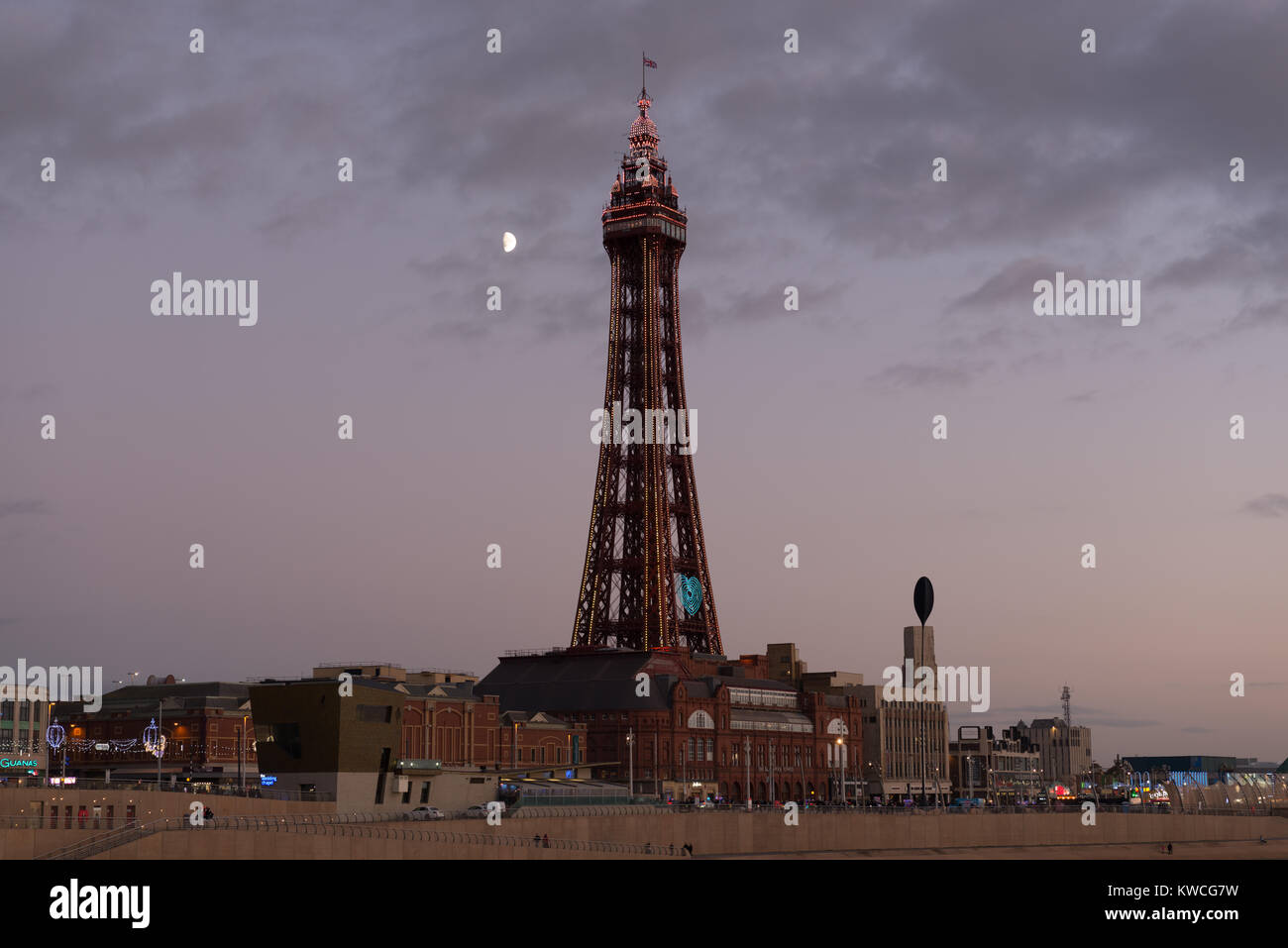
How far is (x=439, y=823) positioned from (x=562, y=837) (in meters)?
11.6

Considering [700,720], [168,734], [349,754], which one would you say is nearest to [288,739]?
[349,754]

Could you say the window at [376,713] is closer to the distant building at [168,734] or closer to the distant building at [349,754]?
the distant building at [349,754]

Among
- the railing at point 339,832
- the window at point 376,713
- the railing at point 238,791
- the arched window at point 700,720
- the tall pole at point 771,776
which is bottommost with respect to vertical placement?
the tall pole at point 771,776

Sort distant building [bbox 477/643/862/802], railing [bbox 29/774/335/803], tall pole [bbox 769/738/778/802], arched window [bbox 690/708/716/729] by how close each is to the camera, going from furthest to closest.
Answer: tall pole [bbox 769/738/778/802]
arched window [bbox 690/708/716/729]
distant building [bbox 477/643/862/802]
railing [bbox 29/774/335/803]

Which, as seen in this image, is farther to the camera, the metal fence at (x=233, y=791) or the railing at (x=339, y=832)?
the metal fence at (x=233, y=791)

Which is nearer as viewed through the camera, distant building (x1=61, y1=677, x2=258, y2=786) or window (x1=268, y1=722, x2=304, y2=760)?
window (x1=268, y1=722, x2=304, y2=760)

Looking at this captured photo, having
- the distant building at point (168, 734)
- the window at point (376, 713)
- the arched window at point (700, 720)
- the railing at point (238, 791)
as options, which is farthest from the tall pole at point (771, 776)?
the railing at point (238, 791)

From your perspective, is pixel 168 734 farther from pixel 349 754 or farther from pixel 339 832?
pixel 339 832

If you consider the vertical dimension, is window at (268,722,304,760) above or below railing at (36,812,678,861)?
above

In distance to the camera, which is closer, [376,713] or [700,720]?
[376,713]

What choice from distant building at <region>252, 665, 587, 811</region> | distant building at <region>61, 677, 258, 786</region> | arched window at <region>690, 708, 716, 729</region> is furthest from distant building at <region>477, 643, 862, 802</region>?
distant building at <region>252, 665, 587, 811</region>

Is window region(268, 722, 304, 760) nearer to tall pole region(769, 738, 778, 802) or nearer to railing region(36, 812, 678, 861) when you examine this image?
railing region(36, 812, 678, 861)

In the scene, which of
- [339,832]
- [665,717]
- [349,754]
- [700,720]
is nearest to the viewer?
[339,832]
